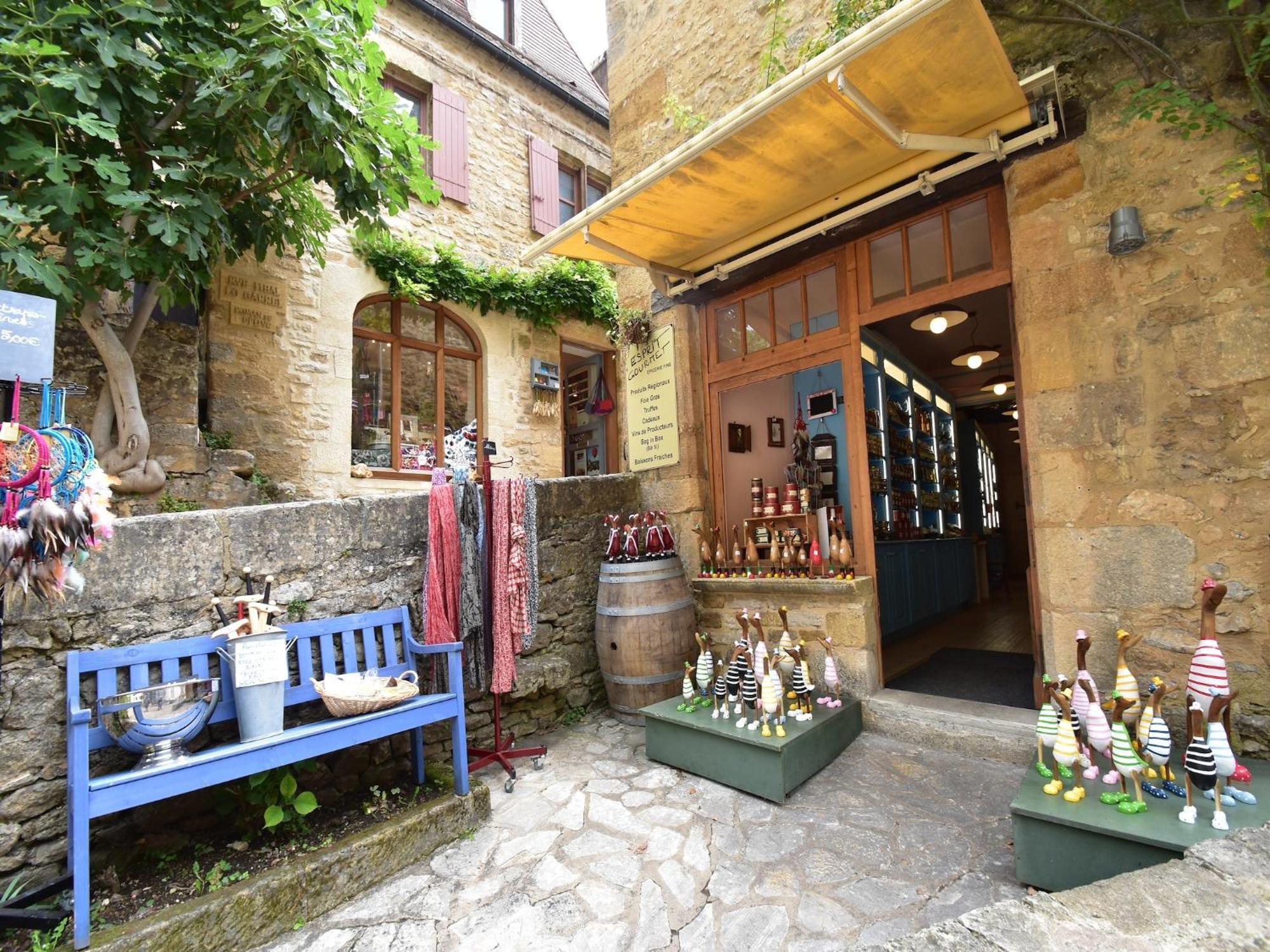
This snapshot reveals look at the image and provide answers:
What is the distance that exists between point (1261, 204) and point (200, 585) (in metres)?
4.56

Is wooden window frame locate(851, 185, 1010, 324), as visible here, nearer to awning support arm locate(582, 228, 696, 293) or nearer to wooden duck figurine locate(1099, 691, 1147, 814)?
awning support arm locate(582, 228, 696, 293)

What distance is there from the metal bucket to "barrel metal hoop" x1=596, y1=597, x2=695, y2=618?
6.02ft

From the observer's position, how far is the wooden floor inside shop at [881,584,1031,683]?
4.54 meters

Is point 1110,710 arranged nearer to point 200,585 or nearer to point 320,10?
point 200,585

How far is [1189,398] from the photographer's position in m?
2.46

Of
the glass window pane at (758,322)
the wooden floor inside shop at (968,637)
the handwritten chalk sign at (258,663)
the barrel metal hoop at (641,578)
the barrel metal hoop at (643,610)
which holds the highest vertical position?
the glass window pane at (758,322)

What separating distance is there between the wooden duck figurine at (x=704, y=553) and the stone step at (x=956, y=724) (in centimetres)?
129

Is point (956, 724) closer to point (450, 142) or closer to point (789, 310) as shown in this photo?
point (789, 310)

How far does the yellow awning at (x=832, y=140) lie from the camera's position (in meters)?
2.40

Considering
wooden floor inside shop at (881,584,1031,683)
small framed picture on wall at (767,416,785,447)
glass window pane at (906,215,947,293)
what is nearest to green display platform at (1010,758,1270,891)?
wooden floor inside shop at (881,584,1031,683)

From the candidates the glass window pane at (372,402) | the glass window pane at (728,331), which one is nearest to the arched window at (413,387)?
the glass window pane at (372,402)

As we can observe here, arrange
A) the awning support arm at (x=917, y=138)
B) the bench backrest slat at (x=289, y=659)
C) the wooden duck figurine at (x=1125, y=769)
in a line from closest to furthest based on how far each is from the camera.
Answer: the wooden duck figurine at (x=1125, y=769), the bench backrest slat at (x=289, y=659), the awning support arm at (x=917, y=138)

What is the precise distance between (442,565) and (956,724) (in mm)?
2792

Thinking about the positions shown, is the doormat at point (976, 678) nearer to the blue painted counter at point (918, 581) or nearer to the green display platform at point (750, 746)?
the blue painted counter at point (918, 581)
